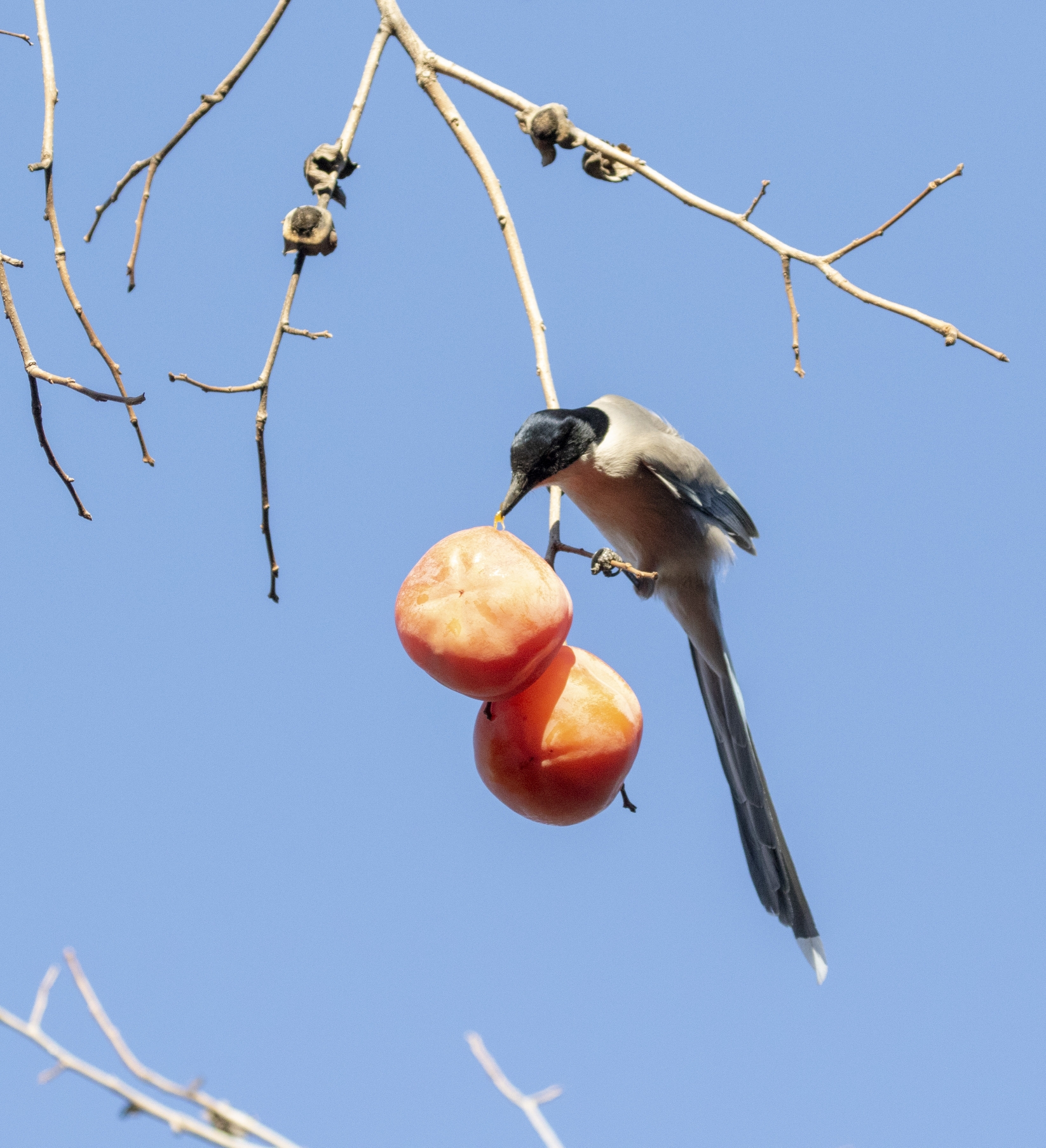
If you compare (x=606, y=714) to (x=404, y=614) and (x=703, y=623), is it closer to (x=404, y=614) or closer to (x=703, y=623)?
(x=404, y=614)

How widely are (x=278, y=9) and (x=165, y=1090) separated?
2238mm

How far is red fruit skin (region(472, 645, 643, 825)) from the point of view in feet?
7.45

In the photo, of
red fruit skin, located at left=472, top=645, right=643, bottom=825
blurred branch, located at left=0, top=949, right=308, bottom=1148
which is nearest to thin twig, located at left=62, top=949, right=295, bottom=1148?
blurred branch, located at left=0, top=949, right=308, bottom=1148

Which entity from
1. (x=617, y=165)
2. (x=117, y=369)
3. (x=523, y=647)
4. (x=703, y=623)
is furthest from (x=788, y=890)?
(x=117, y=369)

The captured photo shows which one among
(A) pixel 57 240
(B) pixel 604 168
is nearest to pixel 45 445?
(A) pixel 57 240

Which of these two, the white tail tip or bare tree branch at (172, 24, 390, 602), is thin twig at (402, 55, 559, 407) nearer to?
bare tree branch at (172, 24, 390, 602)

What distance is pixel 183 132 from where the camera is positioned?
2.55 metres

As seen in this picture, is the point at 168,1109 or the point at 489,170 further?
the point at 489,170

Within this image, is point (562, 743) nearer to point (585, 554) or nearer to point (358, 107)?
point (585, 554)

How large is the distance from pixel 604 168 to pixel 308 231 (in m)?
0.77

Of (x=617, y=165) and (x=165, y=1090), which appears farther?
(x=617, y=165)

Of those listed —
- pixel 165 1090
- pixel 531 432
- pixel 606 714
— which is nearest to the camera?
pixel 165 1090

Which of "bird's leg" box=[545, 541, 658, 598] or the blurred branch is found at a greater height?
"bird's leg" box=[545, 541, 658, 598]

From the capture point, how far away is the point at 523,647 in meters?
2.13
